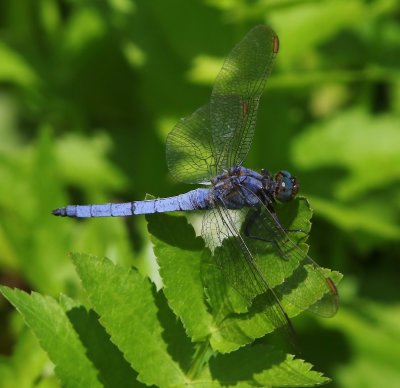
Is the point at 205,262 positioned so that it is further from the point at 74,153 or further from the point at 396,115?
the point at 396,115

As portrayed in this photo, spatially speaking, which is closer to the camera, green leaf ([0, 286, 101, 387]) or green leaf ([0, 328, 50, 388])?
green leaf ([0, 286, 101, 387])

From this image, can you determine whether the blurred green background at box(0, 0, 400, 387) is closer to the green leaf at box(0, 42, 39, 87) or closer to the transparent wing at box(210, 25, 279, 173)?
the green leaf at box(0, 42, 39, 87)

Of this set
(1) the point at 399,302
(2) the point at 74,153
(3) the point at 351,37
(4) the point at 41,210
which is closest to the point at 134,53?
(2) the point at 74,153

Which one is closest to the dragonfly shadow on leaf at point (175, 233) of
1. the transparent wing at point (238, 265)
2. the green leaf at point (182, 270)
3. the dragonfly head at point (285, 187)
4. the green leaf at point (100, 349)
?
the green leaf at point (182, 270)

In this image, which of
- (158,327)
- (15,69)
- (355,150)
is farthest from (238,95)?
(15,69)

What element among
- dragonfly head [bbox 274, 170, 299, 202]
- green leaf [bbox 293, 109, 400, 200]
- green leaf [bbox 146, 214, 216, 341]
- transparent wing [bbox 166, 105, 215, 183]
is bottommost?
green leaf [bbox 146, 214, 216, 341]

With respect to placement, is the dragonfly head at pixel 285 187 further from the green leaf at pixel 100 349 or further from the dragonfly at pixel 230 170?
the green leaf at pixel 100 349

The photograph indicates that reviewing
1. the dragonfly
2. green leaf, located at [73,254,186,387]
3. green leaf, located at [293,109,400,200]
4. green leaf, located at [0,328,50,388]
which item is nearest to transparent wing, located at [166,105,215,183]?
the dragonfly
